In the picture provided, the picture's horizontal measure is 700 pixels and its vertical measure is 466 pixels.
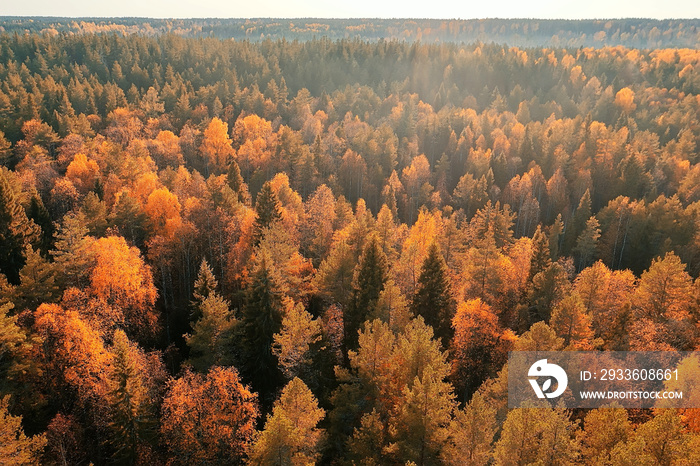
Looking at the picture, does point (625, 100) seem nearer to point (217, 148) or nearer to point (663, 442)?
point (217, 148)

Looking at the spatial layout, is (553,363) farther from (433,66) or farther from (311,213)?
(433,66)

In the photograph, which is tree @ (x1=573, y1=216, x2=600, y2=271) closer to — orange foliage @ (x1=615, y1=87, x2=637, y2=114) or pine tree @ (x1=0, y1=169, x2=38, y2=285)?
pine tree @ (x1=0, y1=169, x2=38, y2=285)

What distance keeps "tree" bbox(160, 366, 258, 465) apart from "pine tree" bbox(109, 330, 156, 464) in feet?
7.46

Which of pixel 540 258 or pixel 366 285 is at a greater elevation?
pixel 540 258

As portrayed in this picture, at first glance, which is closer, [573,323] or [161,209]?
[573,323]

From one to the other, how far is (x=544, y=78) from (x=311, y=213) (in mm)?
140502

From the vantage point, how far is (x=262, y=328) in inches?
1570

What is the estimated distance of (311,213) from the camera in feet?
207

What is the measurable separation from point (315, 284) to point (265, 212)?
11.5 meters

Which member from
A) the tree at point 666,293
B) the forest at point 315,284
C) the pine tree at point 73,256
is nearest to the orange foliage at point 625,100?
the forest at point 315,284

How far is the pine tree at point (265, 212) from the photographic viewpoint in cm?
5212

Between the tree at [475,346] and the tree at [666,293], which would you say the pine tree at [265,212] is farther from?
the tree at [666,293]

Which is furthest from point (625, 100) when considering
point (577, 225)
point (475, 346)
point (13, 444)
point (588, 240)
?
point (13, 444)

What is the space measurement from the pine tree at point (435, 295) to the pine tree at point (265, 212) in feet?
61.8
